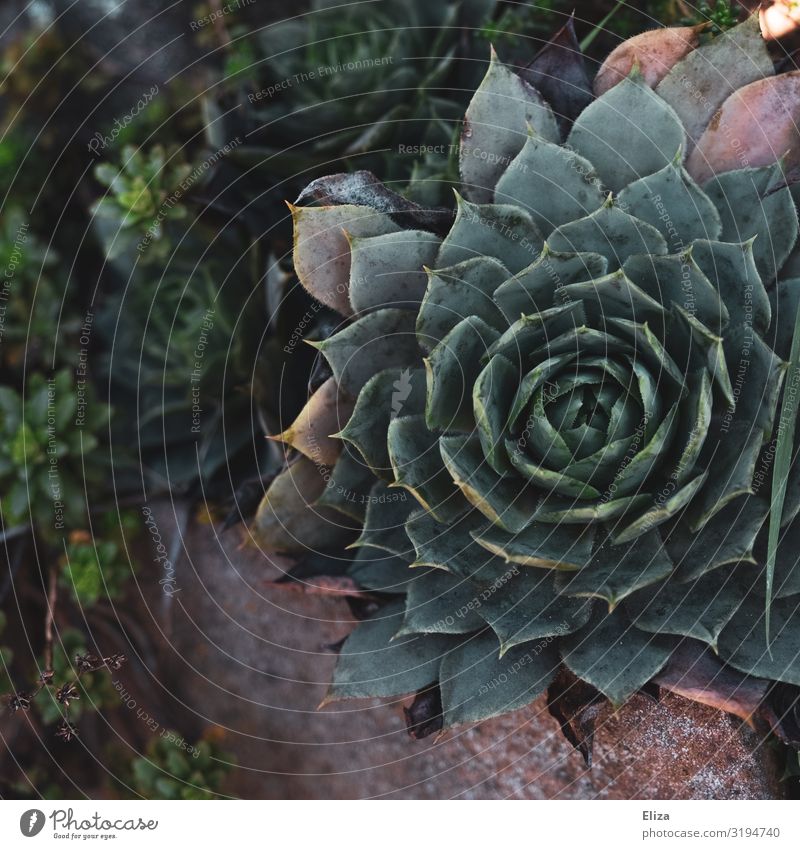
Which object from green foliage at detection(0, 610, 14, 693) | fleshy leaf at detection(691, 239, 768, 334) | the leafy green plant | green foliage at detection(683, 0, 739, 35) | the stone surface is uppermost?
the leafy green plant

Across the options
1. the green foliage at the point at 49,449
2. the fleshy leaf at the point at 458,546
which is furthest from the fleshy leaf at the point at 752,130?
the green foliage at the point at 49,449

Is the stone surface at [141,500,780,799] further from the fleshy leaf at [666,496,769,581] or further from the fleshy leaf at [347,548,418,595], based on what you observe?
the fleshy leaf at [666,496,769,581]

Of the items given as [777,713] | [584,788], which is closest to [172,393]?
[584,788]

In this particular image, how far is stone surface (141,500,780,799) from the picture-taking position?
1107mm

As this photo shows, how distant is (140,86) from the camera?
159cm

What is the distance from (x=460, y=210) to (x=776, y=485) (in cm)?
44

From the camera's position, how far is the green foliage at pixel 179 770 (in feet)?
4.36

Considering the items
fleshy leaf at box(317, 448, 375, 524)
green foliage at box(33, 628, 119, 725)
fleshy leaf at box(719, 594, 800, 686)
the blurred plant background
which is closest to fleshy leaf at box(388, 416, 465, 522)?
fleshy leaf at box(317, 448, 375, 524)

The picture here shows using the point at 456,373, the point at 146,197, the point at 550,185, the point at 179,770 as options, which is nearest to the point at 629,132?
the point at 550,185

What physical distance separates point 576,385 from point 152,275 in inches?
32.9

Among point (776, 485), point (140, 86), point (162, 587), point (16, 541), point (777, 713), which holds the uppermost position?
point (140, 86)

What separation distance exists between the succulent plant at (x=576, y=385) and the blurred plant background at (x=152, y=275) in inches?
5.8

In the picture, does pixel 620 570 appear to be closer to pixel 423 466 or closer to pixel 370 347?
pixel 423 466
